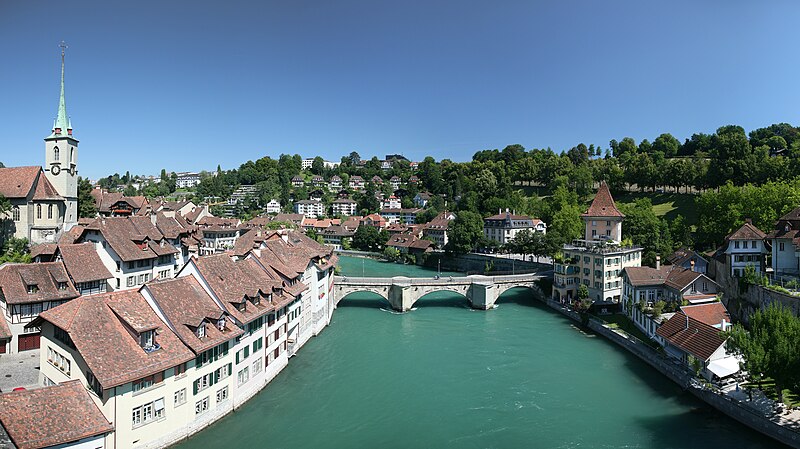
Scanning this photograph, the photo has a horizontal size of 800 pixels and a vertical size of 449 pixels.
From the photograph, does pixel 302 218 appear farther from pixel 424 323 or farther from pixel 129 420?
pixel 129 420

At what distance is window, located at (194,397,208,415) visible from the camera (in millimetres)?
22983

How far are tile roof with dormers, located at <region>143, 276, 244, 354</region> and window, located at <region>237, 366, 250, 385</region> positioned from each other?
8.29 ft

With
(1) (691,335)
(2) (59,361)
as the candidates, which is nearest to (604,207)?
(1) (691,335)

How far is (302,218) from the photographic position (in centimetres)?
11494

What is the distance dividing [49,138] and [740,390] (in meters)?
54.9

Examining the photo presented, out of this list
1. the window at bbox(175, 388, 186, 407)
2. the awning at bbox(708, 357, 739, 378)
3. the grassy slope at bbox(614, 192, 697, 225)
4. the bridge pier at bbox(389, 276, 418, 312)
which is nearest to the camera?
the window at bbox(175, 388, 186, 407)

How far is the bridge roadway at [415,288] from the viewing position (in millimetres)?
51188

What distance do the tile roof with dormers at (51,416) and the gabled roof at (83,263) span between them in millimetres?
15778

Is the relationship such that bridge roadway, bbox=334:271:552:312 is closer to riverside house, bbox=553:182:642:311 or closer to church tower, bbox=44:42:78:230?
riverside house, bbox=553:182:642:311

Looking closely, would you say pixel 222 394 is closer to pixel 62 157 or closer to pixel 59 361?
pixel 59 361

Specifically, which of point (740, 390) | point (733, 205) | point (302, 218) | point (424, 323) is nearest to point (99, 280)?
point (424, 323)

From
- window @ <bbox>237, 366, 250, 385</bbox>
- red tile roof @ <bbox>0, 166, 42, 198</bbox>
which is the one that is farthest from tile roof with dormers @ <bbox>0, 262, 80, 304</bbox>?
red tile roof @ <bbox>0, 166, 42, 198</bbox>

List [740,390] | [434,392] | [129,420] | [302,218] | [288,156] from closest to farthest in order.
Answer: [129,420]
[740,390]
[434,392]
[302,218]
[288,156]

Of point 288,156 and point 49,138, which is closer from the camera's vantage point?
point 49,138
